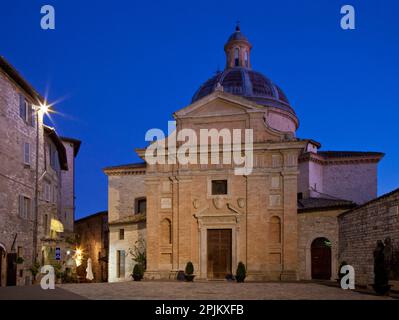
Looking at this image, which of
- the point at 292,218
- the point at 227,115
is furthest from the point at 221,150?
the point at 292,218

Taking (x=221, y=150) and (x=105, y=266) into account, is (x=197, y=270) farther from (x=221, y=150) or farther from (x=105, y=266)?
(x=105, y=266)

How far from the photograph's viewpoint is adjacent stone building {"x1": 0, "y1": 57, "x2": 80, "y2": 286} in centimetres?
2377

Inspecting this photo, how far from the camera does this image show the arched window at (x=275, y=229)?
2552 cm

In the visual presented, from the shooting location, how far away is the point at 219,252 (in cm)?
2612

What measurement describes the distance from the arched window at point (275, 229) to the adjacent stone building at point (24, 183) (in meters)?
12.9

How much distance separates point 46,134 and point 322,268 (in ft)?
62.1

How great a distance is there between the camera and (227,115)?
26.5m

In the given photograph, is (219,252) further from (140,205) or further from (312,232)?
(140,205)

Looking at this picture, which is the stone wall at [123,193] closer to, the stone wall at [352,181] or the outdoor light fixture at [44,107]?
the outdoor light fixture at [44,107]

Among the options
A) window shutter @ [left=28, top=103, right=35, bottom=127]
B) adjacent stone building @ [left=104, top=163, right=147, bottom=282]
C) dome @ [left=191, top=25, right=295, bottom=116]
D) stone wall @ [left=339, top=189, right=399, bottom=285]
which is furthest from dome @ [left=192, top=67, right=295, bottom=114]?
stone wall @ [left=339, top=189, right=399, bottom=285]

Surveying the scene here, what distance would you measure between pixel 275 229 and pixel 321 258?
2.87 m

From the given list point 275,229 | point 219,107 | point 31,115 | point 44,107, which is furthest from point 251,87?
point 31,115

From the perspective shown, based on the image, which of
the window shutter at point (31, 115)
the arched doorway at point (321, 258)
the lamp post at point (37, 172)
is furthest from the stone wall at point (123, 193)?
the arched doorway at point (321, 258)

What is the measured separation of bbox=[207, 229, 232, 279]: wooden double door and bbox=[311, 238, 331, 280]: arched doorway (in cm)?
448
